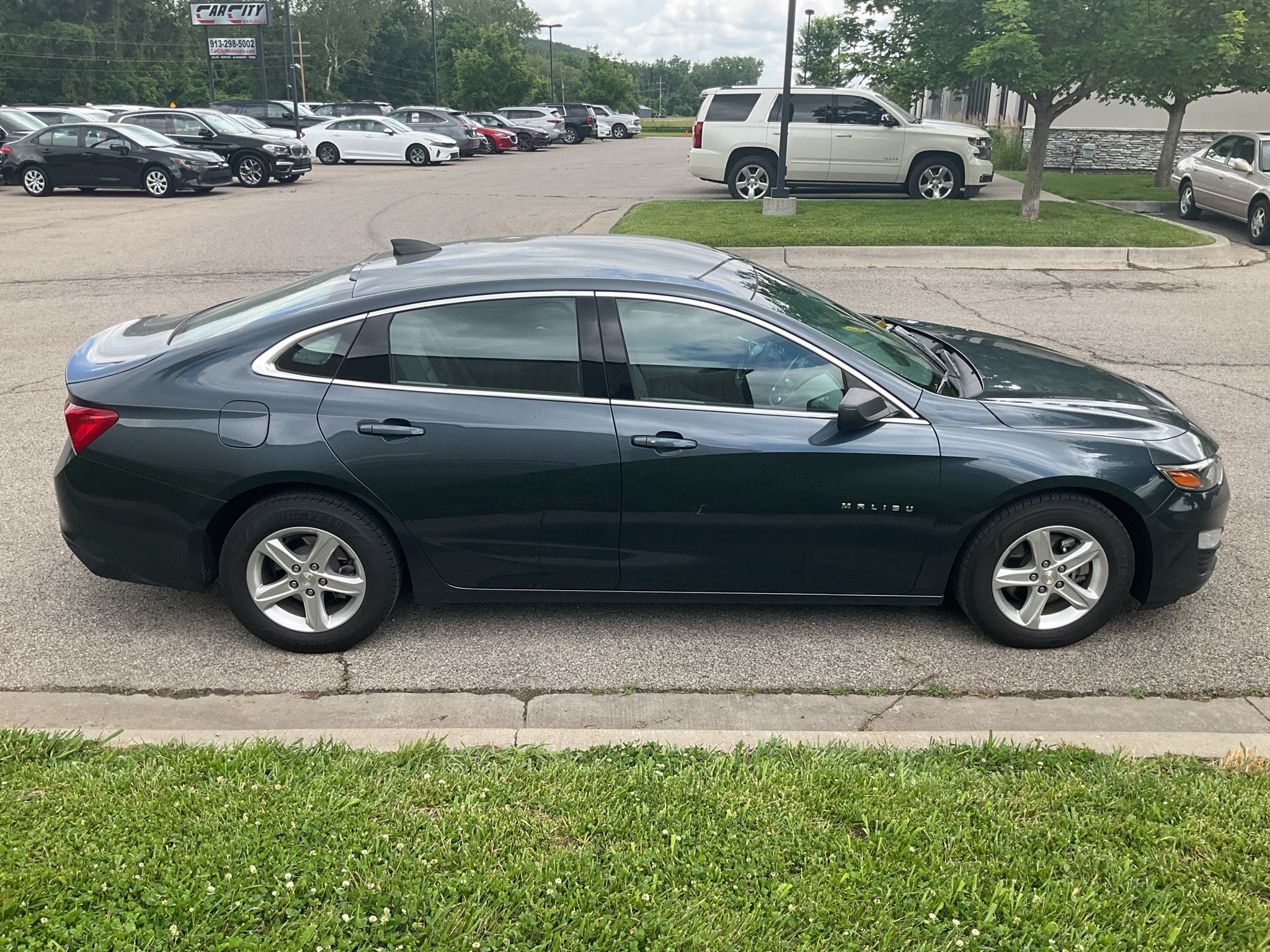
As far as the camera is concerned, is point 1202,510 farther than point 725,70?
No

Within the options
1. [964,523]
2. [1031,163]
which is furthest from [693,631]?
[1031,163]

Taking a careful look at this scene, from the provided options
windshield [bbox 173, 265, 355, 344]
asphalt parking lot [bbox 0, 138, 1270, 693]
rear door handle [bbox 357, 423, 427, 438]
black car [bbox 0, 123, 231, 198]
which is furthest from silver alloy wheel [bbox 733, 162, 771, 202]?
rear door handle [bbox 357, 423, 427, 438]

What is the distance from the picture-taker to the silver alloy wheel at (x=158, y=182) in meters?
21.8

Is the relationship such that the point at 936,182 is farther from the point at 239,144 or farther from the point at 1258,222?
the point at 239,144

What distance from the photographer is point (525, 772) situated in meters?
3.36

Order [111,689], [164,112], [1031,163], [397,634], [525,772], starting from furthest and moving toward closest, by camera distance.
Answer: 1. [164,112]
2. [1031,163]
3. [397,634]
4. [111,689]
5. [525,772]

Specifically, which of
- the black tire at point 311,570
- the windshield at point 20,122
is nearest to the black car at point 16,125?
the windshield at point 20,122

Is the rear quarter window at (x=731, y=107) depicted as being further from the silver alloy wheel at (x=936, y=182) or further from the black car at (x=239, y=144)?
the black car at (x=239, y=144)

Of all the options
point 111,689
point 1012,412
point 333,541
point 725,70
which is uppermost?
point 725,70

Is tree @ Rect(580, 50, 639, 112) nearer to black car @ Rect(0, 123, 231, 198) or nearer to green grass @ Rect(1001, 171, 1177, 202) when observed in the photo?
green grass @ Rect(1001, 171, 1177, 202)

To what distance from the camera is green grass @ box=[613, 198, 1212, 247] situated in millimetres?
14703

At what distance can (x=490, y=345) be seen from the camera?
4324mm

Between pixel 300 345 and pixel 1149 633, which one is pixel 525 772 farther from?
pixel 1149 633

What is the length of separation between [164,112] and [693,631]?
25716mm
